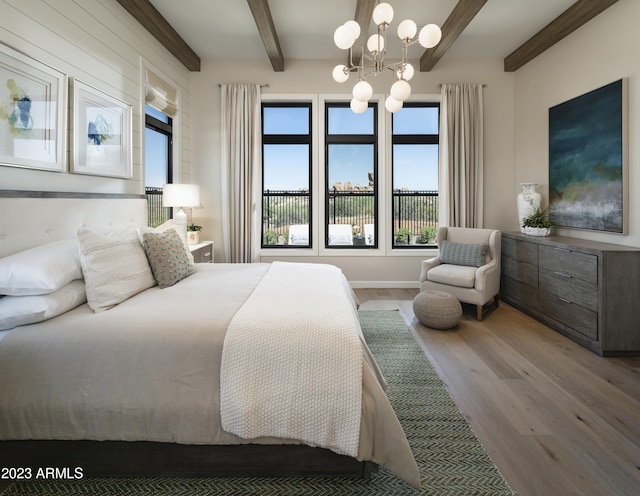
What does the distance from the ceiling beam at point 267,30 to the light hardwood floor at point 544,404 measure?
10.6 feet

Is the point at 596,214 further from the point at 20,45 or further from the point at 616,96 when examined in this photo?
the point at 20,45

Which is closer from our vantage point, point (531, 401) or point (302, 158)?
point (531, 401)

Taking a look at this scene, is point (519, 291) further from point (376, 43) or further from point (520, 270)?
point (376, 43)

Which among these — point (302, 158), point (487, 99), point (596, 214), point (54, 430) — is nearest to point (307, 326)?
point (54, 430)

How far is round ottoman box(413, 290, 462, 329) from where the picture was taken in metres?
3.39

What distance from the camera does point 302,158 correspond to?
16.9ft

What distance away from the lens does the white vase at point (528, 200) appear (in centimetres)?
421

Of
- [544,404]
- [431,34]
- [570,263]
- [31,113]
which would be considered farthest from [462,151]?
[31,113]

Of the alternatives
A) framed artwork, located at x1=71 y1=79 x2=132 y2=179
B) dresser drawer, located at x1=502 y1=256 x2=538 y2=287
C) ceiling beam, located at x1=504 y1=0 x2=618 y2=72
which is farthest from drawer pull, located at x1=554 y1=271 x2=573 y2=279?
framed artwork, located at x1=71 y1=79 x2=132 y2=179

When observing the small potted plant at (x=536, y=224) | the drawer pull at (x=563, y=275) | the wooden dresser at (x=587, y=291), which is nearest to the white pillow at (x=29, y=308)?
the wooden dresser at (x=587, y=291)

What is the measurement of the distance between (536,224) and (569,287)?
1019 millimetres

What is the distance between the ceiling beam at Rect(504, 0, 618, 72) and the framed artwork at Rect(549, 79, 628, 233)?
2.33ft

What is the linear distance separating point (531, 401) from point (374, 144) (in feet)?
12.3

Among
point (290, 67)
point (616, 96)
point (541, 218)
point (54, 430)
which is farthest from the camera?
point (290, 67)
